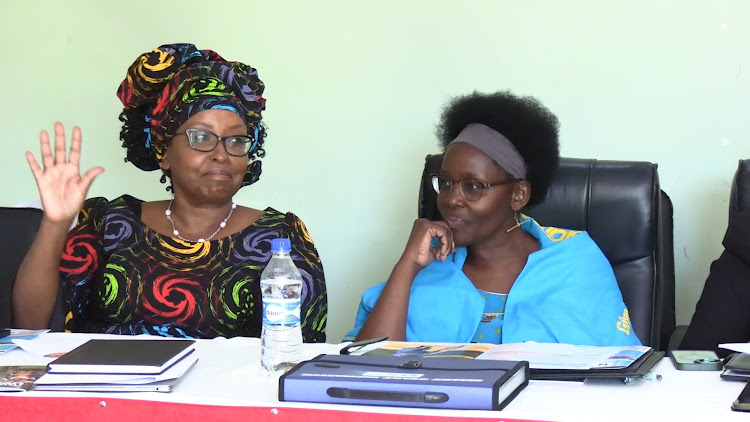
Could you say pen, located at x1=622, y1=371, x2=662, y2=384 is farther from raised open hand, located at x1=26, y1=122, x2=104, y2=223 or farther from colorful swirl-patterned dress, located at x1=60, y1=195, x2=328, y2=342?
raised open hand, located at x1=26, y1=122, x2=104, y2=223

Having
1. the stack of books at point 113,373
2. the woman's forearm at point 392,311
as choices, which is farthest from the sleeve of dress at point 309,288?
the stack of books at point 113,373

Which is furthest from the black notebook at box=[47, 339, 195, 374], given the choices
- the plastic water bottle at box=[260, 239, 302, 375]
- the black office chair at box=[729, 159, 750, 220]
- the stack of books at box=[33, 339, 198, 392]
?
the black office chair at box=[729, 159, 750, 220]

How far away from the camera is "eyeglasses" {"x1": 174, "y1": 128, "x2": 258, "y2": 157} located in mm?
2398

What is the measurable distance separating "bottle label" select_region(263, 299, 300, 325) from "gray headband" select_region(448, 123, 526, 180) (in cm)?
92

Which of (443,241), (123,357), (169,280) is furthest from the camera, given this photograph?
(443,241)

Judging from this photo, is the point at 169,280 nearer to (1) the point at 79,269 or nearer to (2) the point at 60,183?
(1) the point at 79,269

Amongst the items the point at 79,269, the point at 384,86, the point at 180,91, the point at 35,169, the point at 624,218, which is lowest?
the point at 79,269

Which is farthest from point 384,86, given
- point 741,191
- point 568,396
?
point 568,396

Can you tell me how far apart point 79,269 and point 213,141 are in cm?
47

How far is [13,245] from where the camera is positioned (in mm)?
2404

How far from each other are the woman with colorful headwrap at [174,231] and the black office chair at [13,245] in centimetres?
3

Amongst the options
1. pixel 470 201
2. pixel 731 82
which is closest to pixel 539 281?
pixel 470 201

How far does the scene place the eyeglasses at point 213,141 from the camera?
2.40m

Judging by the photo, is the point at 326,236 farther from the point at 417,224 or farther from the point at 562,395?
the point at 562,395
